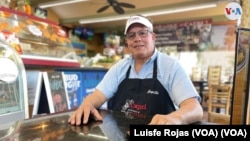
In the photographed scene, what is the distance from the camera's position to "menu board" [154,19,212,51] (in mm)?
8721

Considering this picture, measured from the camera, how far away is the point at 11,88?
158cm

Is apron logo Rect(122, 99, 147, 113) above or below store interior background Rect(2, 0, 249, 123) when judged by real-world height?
below

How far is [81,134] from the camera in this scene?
34.4 inches

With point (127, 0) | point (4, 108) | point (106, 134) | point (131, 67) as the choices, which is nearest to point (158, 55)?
point (131, 67)

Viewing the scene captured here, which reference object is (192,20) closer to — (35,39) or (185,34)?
(185,34)

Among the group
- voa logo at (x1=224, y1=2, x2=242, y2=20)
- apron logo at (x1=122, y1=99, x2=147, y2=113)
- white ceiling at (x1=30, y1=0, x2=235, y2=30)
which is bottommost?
apron logo at (x1=122, y1=99, x2=147, y2=113)

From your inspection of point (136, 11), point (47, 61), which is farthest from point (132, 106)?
point (136, 11)

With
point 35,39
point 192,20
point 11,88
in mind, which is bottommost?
point 11,88

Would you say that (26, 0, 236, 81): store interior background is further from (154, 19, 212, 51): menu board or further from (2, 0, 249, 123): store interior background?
(154, 19, 212, 51): menu board

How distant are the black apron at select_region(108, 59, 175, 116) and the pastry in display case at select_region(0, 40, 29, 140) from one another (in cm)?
66

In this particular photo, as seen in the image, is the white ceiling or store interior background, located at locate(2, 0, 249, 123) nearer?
the white ceiling

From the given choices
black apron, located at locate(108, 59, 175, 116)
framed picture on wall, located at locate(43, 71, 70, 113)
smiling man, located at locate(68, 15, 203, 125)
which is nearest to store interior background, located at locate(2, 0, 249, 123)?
framed picture on wall, located at locate(43, 71, 70, 113)

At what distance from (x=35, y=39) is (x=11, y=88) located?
3.26ft

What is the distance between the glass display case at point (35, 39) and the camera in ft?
6.89
